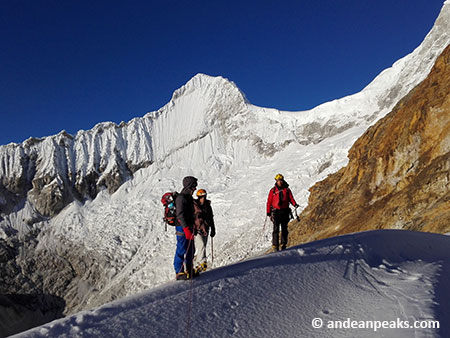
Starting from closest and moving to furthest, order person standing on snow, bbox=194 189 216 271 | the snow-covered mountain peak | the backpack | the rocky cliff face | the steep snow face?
1. the backpack
2. person standing on snow, bbox=194 189 216 271
3. the rocky cliff face
4. the steep snow face
5. the snow-covered mountain peak

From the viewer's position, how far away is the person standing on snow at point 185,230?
5.48 m

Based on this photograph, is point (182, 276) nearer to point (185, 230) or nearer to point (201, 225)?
point (185, 230)

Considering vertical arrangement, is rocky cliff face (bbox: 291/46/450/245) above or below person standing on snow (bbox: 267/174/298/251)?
above

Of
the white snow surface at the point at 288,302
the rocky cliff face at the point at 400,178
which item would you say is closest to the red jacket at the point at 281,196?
the white snow surface at the point at 288,302

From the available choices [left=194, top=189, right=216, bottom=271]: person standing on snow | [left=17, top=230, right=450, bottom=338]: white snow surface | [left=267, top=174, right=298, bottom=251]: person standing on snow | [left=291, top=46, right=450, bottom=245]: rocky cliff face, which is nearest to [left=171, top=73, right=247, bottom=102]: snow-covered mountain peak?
[left=291, top=46, right=450, bottom=245]: rocky cliff face

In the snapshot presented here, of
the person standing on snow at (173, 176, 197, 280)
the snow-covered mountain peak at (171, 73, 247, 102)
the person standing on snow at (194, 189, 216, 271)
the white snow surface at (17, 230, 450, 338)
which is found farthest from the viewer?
the snow-covered mountain peak at (171, 73, 247, 102)

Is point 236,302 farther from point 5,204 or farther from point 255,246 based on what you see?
point 5,204

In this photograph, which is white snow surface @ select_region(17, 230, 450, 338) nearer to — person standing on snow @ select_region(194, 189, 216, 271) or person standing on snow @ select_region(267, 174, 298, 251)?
person standing on snow @ select_region(194, 189, 216, 271)

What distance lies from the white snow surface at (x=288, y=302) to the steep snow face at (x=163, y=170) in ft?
108

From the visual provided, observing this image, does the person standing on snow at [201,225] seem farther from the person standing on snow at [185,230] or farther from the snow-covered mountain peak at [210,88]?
the snow-covered mountain peak at [210,88]

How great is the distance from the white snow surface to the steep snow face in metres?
32.8

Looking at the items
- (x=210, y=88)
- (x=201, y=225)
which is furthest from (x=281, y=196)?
(x=210, y=88)

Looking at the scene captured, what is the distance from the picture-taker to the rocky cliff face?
56.3 feet

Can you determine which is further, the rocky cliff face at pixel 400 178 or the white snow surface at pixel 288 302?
the rocky cliff face at pixel 400 178
